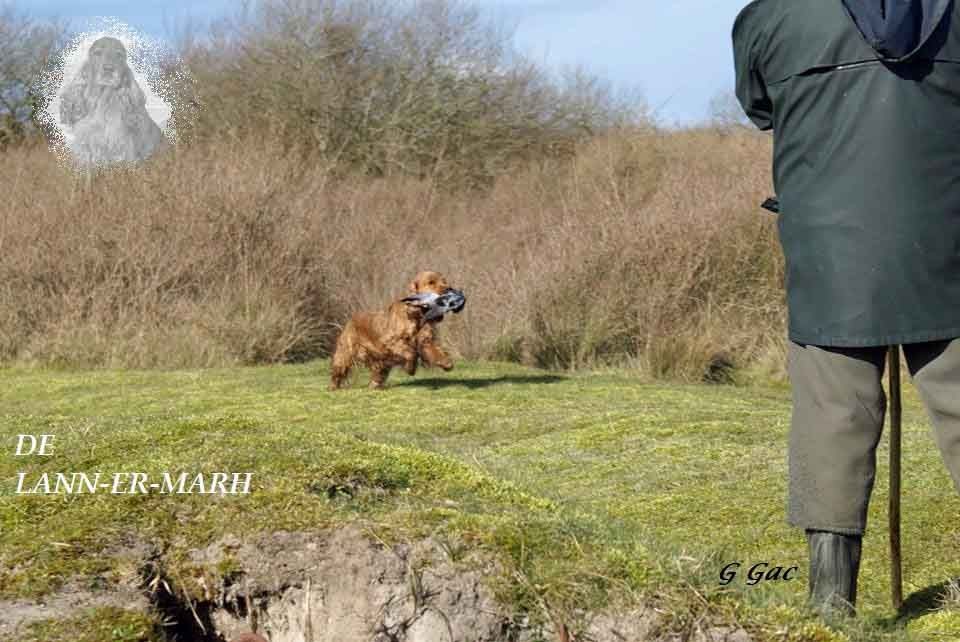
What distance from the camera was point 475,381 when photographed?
549 inches

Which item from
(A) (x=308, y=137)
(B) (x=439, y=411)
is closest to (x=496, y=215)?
(A) (x=308, y=137)

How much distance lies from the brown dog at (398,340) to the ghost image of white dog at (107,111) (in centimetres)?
926

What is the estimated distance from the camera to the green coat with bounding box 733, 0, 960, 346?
168 inches

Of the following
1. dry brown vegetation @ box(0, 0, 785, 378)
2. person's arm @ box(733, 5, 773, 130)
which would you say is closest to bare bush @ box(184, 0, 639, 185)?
dry brown vegetation @ box(0, 0, 785, 378)

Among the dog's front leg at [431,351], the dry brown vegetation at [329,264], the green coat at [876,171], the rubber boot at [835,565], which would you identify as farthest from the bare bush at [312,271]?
the green coat at [876,171]

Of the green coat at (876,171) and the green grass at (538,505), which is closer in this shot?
the green grass at (538,505)

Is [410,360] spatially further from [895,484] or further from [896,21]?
[896,21]

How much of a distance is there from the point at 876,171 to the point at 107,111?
18131 mm

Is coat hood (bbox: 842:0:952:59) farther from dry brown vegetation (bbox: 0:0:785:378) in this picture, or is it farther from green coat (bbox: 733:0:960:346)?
dry brown vegetation (bbox: 0:0:785:378)

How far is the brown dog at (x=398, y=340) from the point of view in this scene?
1291 centimetres

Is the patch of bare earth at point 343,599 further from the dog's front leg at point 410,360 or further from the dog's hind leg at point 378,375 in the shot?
the dog's hind leg at point 378,375

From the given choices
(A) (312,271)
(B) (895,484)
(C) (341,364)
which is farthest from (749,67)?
(A) (312,271)

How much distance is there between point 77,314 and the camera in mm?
18516

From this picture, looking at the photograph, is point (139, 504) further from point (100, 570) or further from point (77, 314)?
point (77, 314)
